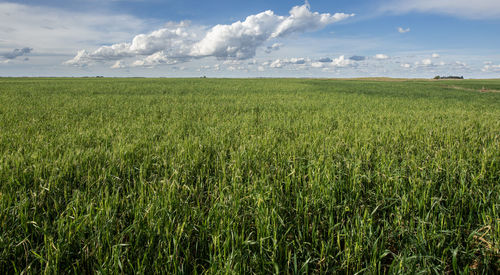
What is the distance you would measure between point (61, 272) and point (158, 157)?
7.70 ft

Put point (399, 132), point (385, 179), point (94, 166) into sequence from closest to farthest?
point (385, 179), point (94, 166), point (399, 132)

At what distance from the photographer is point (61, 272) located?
185cm

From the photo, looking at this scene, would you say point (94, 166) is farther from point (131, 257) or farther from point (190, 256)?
point (190, 256)

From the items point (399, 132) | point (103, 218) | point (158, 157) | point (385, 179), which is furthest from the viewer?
point (399, 132)

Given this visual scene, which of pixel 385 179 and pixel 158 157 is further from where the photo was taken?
pixel 158 157

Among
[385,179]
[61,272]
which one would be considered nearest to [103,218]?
[61,272]

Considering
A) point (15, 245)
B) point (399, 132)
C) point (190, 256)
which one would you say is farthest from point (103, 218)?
point (399, 132)

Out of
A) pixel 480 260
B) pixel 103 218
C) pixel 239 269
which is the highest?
pixel 103 218

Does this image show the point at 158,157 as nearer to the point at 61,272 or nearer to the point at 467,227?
the point at 61,272

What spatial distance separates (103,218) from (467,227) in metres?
3.69

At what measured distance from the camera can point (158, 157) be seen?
408 centimetres

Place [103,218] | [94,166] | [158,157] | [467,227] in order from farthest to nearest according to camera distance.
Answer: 1. [158,157]
2. [94,166]
3. [467,227]
4. [103,218]

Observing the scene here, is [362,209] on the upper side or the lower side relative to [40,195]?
lower

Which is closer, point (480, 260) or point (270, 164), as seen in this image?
point (480, 260)
